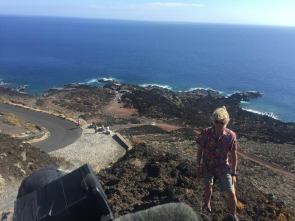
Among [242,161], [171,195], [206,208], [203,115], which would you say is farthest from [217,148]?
[203,115]

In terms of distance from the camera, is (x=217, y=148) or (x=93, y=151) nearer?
(x=217, y=148)

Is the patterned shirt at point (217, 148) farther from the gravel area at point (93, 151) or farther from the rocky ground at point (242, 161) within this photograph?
the gravel area at point (93, 151)

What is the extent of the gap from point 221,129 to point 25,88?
56.3 meters

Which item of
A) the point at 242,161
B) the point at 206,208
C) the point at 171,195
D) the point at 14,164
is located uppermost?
the point at 206,208

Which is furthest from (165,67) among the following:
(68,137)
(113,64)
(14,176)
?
(14,176)

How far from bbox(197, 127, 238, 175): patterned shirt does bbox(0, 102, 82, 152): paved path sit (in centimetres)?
1472

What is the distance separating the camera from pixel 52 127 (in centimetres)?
2298

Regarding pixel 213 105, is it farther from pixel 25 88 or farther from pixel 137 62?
pixel 137 62

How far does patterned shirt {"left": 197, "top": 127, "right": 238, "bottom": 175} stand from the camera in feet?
16.4

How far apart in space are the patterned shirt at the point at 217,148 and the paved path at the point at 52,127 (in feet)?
48.3

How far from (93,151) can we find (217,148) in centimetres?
1357

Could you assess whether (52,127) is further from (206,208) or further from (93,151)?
(206,208)

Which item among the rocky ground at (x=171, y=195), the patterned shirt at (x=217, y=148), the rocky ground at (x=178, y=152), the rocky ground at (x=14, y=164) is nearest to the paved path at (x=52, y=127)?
the rocky ground at (x=14, y=164)

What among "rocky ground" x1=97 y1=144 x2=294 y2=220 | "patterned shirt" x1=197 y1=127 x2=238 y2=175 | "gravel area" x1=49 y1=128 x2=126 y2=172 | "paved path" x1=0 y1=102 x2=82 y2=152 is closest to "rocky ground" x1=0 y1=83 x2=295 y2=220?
"rocky ground" x1=97 y1=144 x2=294 y2=220
